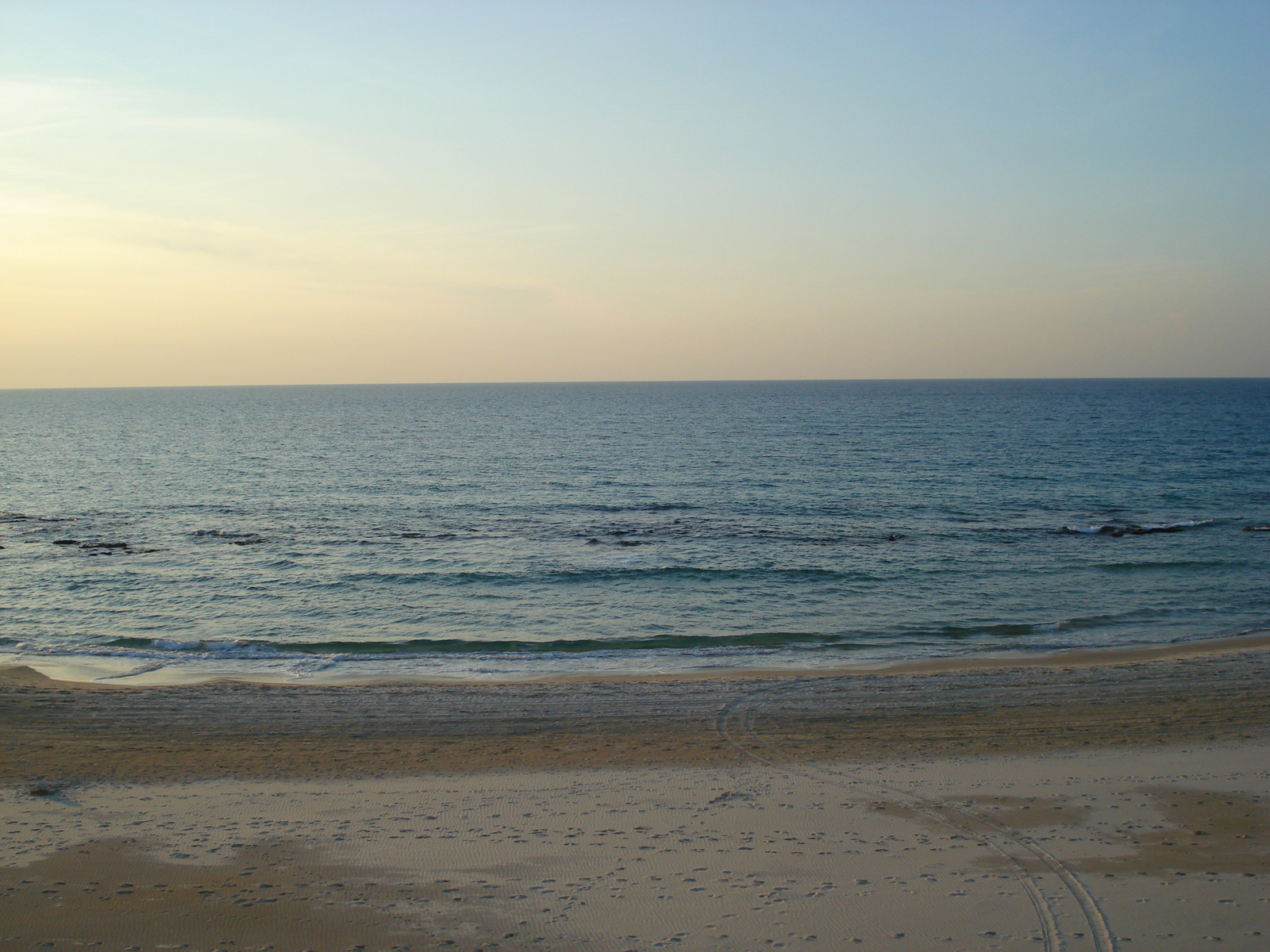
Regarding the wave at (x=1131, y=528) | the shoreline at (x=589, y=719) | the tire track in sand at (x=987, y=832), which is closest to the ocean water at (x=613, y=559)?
the wave at (x=1131, y=528)

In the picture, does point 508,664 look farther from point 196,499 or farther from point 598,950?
point 196,499

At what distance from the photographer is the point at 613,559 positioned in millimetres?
28719

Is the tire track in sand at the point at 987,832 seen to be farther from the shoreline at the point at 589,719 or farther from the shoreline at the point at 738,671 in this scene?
the shoreline at the point at 738,671

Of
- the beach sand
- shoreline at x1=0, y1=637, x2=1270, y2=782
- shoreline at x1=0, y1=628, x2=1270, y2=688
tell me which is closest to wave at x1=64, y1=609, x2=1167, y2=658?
shoreline at x1=0, y1=628, x2=1270, y2=688

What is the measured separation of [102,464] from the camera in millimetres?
61188

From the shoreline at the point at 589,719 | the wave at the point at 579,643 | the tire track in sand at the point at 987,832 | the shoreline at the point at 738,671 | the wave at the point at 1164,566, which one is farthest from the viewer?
the wave at the point at 1164,566

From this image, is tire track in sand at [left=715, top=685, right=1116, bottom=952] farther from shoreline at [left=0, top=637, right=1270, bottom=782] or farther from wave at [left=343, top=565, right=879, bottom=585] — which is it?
wave at [left=343, top=565, right=879, bottom=585]

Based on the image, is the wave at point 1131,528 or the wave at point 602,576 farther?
the wave at point 1131,528

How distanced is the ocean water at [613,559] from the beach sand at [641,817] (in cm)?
391

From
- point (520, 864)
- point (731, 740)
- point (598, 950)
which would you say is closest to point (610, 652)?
point (731, 740)

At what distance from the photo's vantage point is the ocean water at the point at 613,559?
20.2 m

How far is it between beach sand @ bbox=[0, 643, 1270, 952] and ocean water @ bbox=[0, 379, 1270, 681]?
154 inches

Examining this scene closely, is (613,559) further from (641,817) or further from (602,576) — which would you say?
(641,817)

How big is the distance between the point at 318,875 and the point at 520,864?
223 cm
